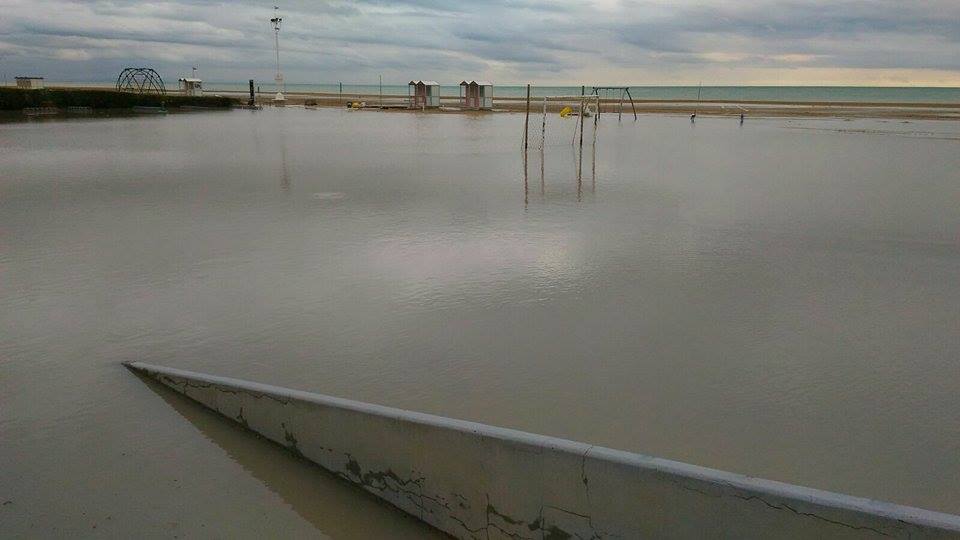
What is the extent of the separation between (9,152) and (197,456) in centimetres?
2133

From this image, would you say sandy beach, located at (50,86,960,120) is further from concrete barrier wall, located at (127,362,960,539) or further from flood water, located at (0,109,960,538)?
concrete barrier wall, located at (127,362,960,539)

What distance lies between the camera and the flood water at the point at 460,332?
4035mm

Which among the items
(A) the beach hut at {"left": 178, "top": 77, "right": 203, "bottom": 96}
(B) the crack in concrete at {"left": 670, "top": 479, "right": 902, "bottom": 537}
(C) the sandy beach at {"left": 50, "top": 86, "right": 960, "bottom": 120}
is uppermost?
(A) the beach hut at {"left": 178, "top": 77, "right": 203, "bottom": 96}

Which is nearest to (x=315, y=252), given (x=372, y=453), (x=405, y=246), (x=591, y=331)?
(x=405, y=246)

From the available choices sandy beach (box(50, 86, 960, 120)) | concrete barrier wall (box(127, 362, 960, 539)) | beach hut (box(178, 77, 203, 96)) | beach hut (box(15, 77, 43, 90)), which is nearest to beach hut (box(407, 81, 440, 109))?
sandy beach (box(50, 86, 960, 120))

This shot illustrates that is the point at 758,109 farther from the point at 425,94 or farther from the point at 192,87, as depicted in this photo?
the point at 192,87

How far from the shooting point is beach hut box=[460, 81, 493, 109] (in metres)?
59.7

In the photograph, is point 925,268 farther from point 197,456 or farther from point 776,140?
point 776,140

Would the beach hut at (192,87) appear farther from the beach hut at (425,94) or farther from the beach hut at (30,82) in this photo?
the beach hut at (425,94)

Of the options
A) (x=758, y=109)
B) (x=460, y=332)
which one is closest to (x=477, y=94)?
(x=758, y=109)

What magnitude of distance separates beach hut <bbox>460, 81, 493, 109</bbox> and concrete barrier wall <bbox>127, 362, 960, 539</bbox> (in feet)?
190

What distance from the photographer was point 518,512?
10.6ft

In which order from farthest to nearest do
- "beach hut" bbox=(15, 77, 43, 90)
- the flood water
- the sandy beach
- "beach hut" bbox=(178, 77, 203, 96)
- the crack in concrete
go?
1. "beach hut" bbox=(178, 77, 203, 96)
2. "beach hut" bbox=(15, 77, 43, 90)
3. the sandy beach
4. the flood water
5. the crack in concrete

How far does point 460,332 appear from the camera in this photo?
6.17m
